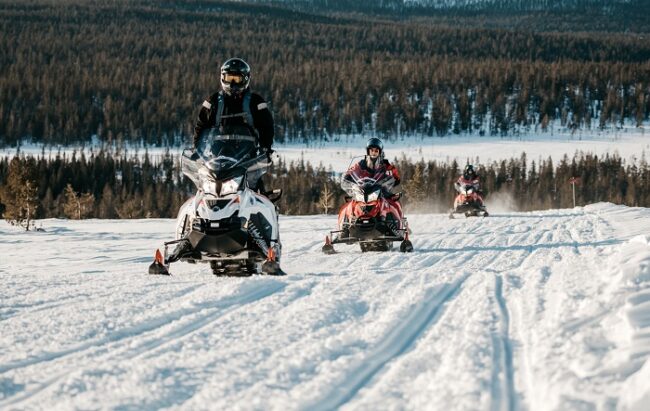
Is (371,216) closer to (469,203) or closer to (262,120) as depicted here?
(262,120)

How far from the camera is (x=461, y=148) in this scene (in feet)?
605

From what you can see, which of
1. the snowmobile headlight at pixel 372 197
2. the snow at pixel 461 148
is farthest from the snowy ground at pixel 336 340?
the snow at pixel 461 148

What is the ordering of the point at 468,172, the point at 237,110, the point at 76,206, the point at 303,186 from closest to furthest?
the point at 237,110, the point at 468,172, the point at 76,206, the point at 303,186

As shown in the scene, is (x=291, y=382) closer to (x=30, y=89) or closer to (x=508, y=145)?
(x=508, y=145)

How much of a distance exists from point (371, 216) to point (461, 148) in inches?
6900

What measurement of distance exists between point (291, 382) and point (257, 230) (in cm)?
467

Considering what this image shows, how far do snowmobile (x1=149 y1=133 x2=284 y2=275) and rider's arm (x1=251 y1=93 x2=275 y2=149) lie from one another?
15.7 inches

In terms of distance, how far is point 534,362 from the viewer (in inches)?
160

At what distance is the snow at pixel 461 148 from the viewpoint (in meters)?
170

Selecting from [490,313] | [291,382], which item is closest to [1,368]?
[291,382]

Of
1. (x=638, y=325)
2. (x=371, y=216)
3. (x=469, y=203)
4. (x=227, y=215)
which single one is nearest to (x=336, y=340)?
(x=638, y=325)

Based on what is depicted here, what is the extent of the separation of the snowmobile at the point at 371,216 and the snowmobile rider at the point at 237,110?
378 centimetres

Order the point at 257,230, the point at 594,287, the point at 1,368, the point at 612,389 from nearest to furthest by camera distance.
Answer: the point at 612,389, the point at 1,368, the point at 594,287, the point at 257,230

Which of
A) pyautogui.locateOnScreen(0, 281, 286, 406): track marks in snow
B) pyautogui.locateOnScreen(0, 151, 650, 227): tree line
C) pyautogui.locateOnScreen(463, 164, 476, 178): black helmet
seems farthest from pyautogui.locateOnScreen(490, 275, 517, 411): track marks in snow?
pyautogui.locateOnScreen(0, 151, 650, 227): tree line
